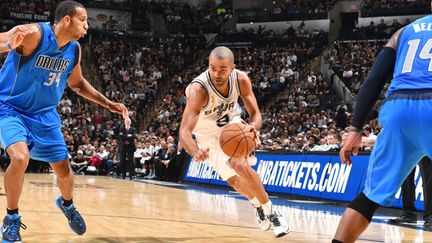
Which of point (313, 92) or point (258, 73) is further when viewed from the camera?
point (258, 73)

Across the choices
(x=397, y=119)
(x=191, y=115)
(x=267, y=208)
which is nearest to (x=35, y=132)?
(x=191, y=115)

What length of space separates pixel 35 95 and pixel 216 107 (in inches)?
70.2

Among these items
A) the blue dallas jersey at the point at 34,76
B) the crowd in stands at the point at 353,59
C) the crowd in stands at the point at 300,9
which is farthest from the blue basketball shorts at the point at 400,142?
the crowd in stands at the point at 300,9

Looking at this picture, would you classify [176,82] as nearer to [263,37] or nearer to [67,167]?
[263,37]

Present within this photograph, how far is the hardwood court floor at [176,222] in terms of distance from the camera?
5.32 meters

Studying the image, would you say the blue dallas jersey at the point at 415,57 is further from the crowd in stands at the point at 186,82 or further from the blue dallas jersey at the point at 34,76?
the crowd in stands at the point at 186,82

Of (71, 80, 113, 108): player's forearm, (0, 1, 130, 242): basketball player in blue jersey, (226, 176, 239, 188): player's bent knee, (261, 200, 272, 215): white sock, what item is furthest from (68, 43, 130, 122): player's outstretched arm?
(261, 200, 272, 215): white sock

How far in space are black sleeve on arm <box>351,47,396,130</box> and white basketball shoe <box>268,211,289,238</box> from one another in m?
2.47

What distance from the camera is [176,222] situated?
21.6 feet

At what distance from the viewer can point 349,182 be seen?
9742 mm

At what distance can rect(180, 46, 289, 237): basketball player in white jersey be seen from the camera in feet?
18.1

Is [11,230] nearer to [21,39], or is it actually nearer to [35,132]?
[35,132]

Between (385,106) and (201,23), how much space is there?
29831 millimetres

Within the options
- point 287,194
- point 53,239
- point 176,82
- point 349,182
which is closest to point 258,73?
point 176,82
